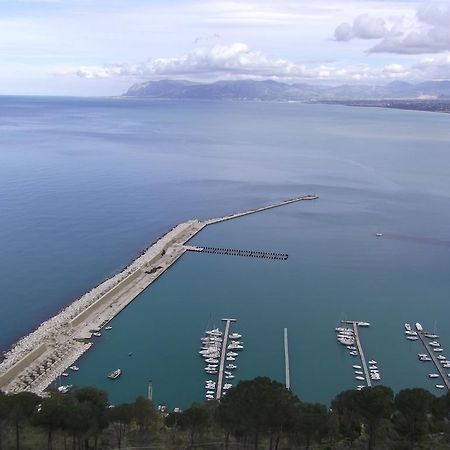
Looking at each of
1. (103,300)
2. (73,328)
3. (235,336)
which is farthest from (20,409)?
(103,300)

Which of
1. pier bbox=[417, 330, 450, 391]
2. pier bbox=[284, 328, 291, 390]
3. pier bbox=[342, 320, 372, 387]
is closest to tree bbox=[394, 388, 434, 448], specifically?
pier bbox=[342, 320, 372, 387]

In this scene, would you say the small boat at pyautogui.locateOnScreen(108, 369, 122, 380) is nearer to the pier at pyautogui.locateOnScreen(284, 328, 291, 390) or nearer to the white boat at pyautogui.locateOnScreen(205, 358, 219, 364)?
the white boat at pyautogui.locateOnScreen(205, 358, 219, 364)

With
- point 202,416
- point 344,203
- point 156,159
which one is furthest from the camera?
point 156,159

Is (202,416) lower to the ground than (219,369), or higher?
higher

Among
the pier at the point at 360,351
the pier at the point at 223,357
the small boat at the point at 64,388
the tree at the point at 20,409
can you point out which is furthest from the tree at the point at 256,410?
the pier at the point at 360,351

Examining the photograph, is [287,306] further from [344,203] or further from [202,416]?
[344,203]

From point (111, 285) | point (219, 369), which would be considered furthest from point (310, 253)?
point (219, 369)

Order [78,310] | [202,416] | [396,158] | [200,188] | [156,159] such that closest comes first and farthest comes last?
[202,416]
[78,310]
[200,188]
[156,159]
[396,158]

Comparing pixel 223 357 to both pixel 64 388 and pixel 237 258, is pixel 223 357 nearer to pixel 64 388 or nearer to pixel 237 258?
pixel 64 388
